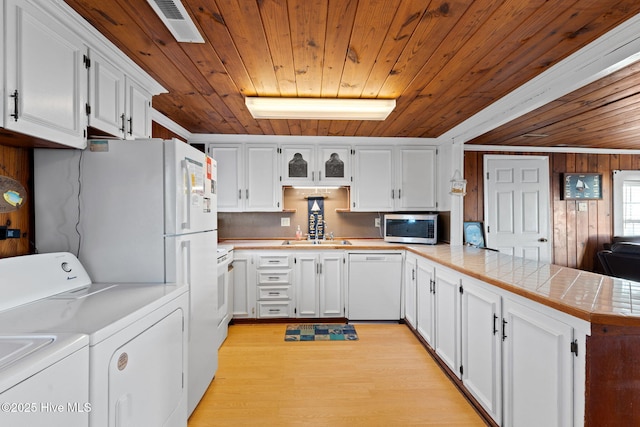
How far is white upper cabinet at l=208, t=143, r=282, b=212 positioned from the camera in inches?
141

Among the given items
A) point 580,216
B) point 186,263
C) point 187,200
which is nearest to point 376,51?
point 187,200

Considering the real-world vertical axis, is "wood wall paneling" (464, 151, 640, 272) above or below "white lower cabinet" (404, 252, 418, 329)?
above

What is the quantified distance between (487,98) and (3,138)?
303 centimetres

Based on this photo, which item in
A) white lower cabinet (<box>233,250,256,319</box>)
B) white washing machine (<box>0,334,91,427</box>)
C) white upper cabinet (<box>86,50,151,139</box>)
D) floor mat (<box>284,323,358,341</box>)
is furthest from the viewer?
white lower cabinet (<box>233,250,256,319</box>)

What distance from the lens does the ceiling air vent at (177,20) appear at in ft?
4.35

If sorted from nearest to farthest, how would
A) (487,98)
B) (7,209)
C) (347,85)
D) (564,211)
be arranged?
(7,209)
(347,85)
(487,98)
(564,211)

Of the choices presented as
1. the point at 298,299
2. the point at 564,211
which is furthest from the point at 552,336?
the point at 564,211

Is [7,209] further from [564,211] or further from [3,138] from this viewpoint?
[564,211]

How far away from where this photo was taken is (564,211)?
13.2 feet

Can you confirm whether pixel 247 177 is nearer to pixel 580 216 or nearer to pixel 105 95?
pixel 105 95

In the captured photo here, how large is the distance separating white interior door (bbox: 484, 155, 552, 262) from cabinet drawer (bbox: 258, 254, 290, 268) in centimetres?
259

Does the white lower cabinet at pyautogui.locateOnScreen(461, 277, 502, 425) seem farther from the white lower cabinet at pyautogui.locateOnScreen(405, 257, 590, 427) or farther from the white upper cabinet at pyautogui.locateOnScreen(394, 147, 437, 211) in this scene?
the white upper cabinet at pyautogui.locateOnScreen(394, 147, 437, 211)

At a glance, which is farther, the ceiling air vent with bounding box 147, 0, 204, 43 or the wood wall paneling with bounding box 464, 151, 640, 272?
the wood wall paneling with bounding box 464, 151, 640, 272

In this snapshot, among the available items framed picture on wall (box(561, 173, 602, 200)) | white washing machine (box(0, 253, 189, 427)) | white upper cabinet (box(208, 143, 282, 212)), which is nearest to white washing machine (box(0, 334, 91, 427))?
white washing machine (box(0, 253, 189, 427))
